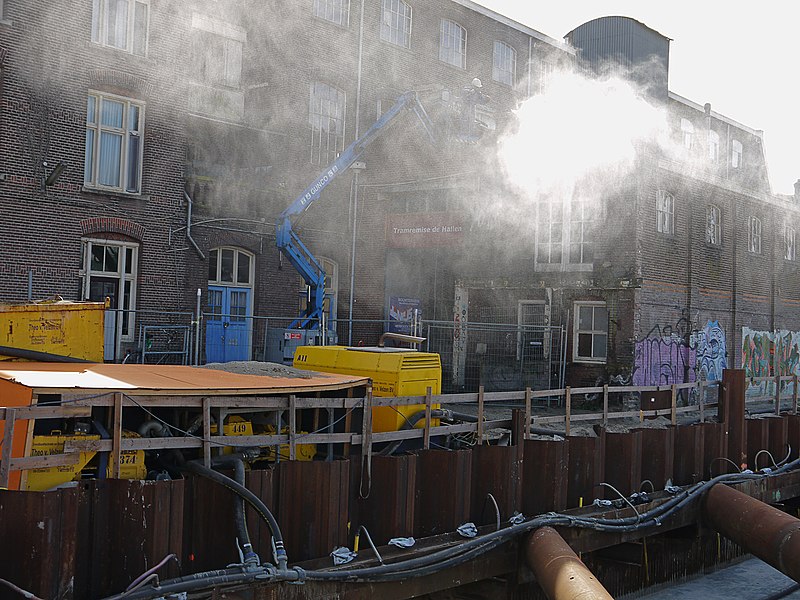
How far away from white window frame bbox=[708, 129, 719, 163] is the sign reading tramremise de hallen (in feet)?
74.1

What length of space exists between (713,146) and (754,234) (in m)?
18.4

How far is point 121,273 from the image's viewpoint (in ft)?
66.2

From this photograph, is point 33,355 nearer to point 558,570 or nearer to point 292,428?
point 292,428

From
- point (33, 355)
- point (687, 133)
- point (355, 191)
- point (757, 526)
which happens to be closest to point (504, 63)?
point (355, 191)

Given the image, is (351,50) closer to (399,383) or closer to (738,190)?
(738,190)

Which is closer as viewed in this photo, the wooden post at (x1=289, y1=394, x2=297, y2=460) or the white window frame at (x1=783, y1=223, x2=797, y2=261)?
the wooden post at (x1=289, y1=394, x2=297, y2=460)

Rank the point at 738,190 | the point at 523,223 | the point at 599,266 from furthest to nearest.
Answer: the point at 738,190 < the point at 523,223 < the point at 599,266

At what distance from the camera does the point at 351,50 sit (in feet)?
87.8

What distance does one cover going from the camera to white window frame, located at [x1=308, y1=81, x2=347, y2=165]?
25.6 meters

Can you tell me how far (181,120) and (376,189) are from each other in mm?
7008

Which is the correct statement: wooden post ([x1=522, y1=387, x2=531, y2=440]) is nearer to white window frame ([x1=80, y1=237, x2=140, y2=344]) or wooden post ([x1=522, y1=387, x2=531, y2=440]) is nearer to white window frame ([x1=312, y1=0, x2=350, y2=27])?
white window frame ([x1=80, y1=237, x2=140, y2=344])

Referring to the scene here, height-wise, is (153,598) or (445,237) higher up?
(445,237)

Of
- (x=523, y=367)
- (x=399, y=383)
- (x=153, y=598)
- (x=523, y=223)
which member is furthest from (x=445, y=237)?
(x=153, y=598)

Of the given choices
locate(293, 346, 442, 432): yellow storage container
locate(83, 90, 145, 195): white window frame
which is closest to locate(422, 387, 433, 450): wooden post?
locate(293, 346, 442, 432): yellow storage container
